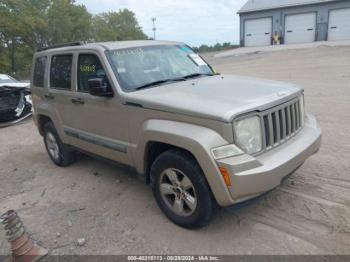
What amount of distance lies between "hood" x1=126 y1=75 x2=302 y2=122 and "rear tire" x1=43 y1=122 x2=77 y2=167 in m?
2.35

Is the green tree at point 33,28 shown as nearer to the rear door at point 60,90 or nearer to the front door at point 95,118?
the rear door at point 60,90

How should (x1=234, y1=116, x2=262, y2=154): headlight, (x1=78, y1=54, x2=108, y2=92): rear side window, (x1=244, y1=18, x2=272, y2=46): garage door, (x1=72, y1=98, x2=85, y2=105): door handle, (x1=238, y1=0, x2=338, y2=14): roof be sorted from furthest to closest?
(x1=244, y1=18, x2=272, y2=46): garage door → (x1=238, y1=0, x2=338, y2=14): roof → (x1=72, y1=98, x2=85, y2=105): door handle → (x1=78, y1=54, x2=108, y2=92): rear side window → (x1=234, y1=116, x2=262, y2=154): headlight

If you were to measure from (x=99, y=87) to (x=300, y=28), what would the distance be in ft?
110

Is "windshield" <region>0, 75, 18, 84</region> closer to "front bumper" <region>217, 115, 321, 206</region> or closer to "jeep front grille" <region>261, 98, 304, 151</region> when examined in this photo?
"jeep front grille" <region>261, 98, 304, 151</region>

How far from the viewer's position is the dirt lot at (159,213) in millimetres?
3225

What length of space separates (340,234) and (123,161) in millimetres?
2509

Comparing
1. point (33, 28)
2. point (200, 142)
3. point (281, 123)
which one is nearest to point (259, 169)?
point (200, 142)

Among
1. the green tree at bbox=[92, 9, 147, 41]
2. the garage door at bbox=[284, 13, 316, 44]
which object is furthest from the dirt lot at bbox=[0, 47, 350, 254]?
the green tree at bbox=[92, 9, 147, 41]

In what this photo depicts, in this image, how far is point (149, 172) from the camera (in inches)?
153

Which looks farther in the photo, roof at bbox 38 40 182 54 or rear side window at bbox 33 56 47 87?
rear side window at bbox 33 56 47 87

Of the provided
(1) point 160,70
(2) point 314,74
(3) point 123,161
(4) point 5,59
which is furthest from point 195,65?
(4) point 5,59

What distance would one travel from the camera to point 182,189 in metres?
3.40

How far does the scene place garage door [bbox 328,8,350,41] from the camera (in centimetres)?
3052

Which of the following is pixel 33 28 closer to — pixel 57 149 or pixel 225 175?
pixel 57 149
